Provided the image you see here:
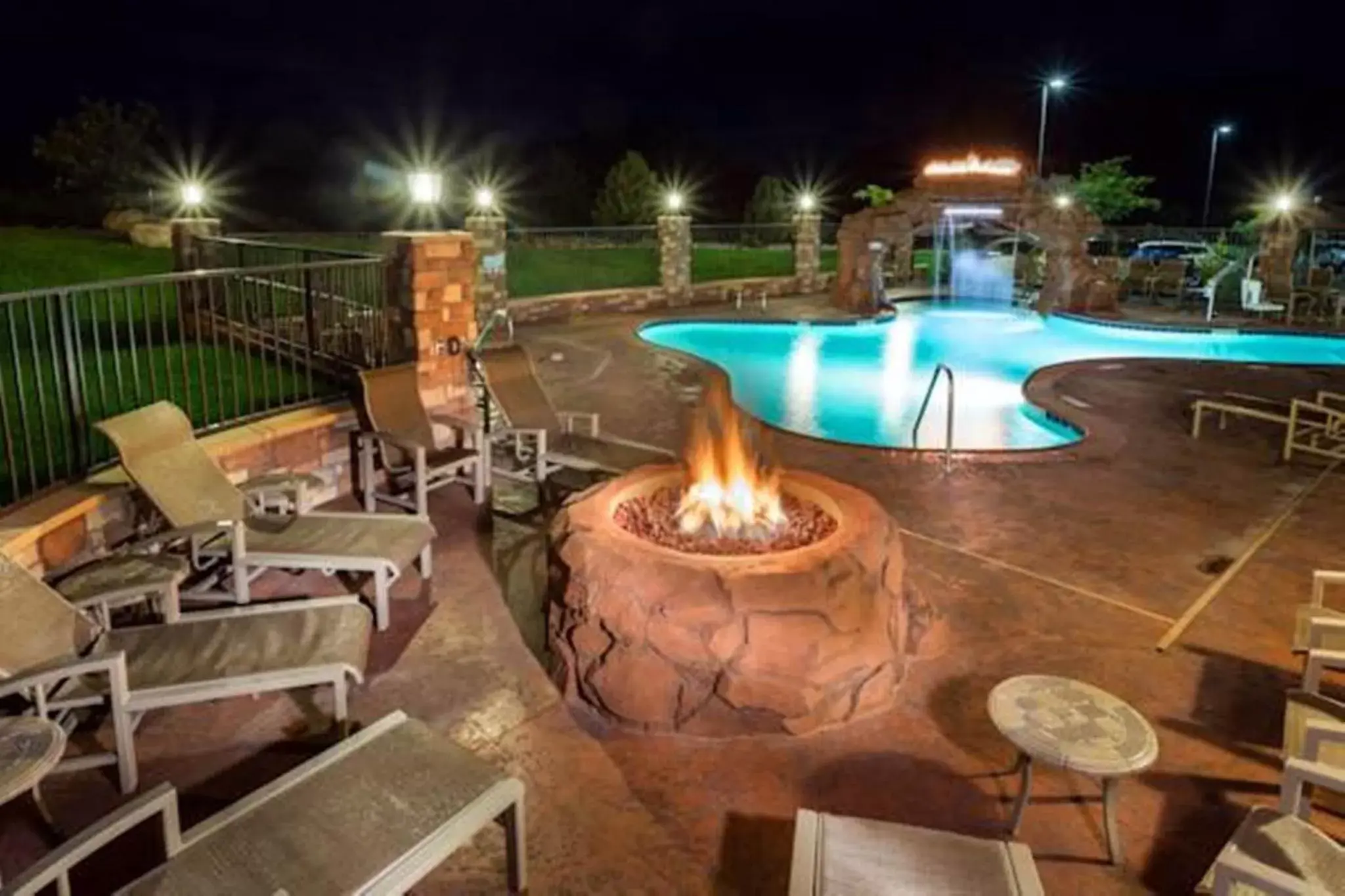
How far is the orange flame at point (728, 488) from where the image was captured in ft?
15.8

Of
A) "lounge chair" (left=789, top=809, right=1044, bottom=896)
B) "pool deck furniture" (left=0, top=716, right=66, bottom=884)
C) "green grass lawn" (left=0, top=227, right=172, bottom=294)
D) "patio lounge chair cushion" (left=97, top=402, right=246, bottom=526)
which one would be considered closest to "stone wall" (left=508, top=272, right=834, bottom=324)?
"green grass lawn" (left=0, top=227, right=172, bottom=294)

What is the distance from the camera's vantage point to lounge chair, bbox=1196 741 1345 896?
2438mm

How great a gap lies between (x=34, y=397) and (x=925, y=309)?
2027cm

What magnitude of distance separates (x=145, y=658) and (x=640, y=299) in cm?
1682

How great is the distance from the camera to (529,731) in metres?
4.05

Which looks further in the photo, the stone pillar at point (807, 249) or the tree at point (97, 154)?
the tree at point (97, 154)

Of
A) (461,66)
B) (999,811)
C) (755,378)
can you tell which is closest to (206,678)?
(999,811)

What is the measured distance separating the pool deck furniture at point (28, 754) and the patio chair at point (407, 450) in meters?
3.25

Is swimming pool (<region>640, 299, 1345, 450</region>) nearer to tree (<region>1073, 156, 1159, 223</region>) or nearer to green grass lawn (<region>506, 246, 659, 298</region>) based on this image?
green grass lawn (<region>506, 246, 659, 298</region>)

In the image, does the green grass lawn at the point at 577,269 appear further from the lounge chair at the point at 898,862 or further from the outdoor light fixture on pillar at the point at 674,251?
the lounge chair at the point at 898,862

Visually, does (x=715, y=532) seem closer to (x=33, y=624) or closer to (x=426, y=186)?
(x=33, y=624)

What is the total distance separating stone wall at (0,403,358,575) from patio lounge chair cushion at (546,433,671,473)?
5.71 ft

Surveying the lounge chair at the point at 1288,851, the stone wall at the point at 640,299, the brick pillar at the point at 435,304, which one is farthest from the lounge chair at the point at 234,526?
the stone wall at the point at 640,299

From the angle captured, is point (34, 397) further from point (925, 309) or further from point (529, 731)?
point (925, 309)
